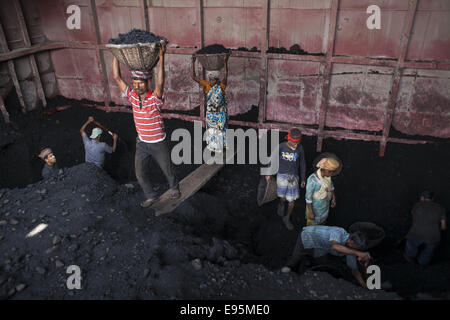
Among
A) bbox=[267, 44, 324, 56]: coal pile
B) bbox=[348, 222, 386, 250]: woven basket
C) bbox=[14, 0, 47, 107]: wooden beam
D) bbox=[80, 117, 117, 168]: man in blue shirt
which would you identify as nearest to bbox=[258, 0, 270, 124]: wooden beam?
bbox=[267, 44, 324, 56]: coal pile

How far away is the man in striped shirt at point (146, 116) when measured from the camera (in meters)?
3.96

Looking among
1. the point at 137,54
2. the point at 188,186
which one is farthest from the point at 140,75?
the point at 188,186

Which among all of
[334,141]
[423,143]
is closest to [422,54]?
[423,143]

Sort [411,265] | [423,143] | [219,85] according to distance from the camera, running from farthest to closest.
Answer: [423,143] < [219,85] < [411,265]

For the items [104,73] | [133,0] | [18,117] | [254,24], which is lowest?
[18,117]

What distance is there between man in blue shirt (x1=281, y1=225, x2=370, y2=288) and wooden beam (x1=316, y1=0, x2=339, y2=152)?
8.86ft

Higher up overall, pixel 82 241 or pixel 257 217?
pixel 82 241

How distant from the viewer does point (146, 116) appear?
4133 mm

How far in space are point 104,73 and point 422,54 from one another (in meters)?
6.56

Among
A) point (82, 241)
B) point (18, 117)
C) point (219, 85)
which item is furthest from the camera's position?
point (18, 117)

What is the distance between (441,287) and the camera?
419 cm

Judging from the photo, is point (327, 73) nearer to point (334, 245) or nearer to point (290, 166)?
point (290, 166)

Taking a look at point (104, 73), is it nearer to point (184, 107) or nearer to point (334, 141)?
point (184, 107)

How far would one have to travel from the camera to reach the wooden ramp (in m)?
4.88
